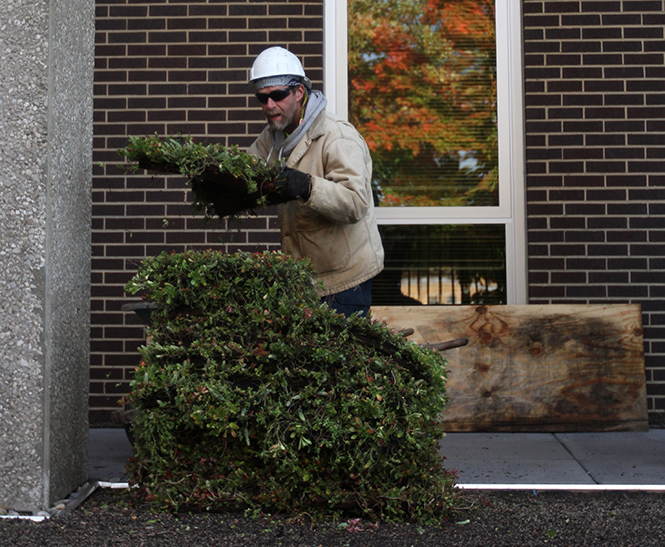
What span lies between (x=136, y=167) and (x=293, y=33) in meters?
2.66

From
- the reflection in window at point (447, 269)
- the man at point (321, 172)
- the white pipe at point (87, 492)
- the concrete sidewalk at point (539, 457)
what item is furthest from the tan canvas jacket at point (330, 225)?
the reflection in window at point (447, 269)

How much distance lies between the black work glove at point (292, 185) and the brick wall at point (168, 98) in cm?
223

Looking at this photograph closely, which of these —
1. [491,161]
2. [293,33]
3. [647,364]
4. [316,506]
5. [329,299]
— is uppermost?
[293,33]

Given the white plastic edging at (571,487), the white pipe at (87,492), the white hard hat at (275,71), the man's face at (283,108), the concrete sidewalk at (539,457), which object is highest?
the white hard hat at (275,71)

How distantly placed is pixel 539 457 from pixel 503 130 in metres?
2.44

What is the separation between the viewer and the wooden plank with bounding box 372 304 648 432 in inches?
196

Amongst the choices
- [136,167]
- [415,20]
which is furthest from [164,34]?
[136,167]

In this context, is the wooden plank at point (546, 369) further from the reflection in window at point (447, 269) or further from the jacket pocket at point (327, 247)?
the jacket pocket at point (327, 247)

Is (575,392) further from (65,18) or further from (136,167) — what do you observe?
(65,18)

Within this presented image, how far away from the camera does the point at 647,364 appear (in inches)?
208

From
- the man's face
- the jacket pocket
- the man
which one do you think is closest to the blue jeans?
the man

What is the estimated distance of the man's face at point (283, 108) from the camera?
11.2ft

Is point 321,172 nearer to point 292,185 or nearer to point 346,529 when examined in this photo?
point 292,185

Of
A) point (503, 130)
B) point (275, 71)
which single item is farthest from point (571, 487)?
point (503, 130)
